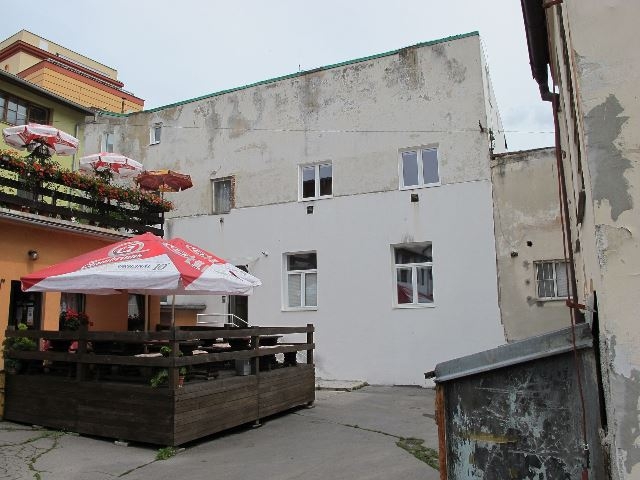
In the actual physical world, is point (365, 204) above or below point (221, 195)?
below

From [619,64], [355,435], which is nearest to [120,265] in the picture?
[355,435]

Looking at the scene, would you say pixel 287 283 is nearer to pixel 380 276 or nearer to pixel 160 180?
pixel 380 276

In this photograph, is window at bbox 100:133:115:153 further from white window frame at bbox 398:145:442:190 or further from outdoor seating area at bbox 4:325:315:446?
outdoor seating area at bbox 4:325:315:446

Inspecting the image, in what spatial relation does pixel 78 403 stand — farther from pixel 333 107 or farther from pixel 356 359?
pixel 333 107

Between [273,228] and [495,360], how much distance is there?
1220 cm

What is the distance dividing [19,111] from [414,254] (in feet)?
40.4

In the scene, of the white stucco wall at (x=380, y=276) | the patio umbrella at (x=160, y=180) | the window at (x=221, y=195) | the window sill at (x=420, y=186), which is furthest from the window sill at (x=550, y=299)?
the window at (x=221, y=195)

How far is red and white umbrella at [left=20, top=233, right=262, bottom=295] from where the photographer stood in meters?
7.46

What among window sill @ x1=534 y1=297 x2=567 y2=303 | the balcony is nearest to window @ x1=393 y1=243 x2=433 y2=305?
window sill @ x1=534 y1=297 x2=567 y2=303

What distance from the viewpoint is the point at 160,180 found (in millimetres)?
13516

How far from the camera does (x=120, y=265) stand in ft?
25.5

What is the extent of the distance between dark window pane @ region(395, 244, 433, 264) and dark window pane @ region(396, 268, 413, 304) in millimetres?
265

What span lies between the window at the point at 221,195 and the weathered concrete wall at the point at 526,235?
26.3ft

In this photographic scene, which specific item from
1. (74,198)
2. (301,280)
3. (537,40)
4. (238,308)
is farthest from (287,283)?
(537,40)
